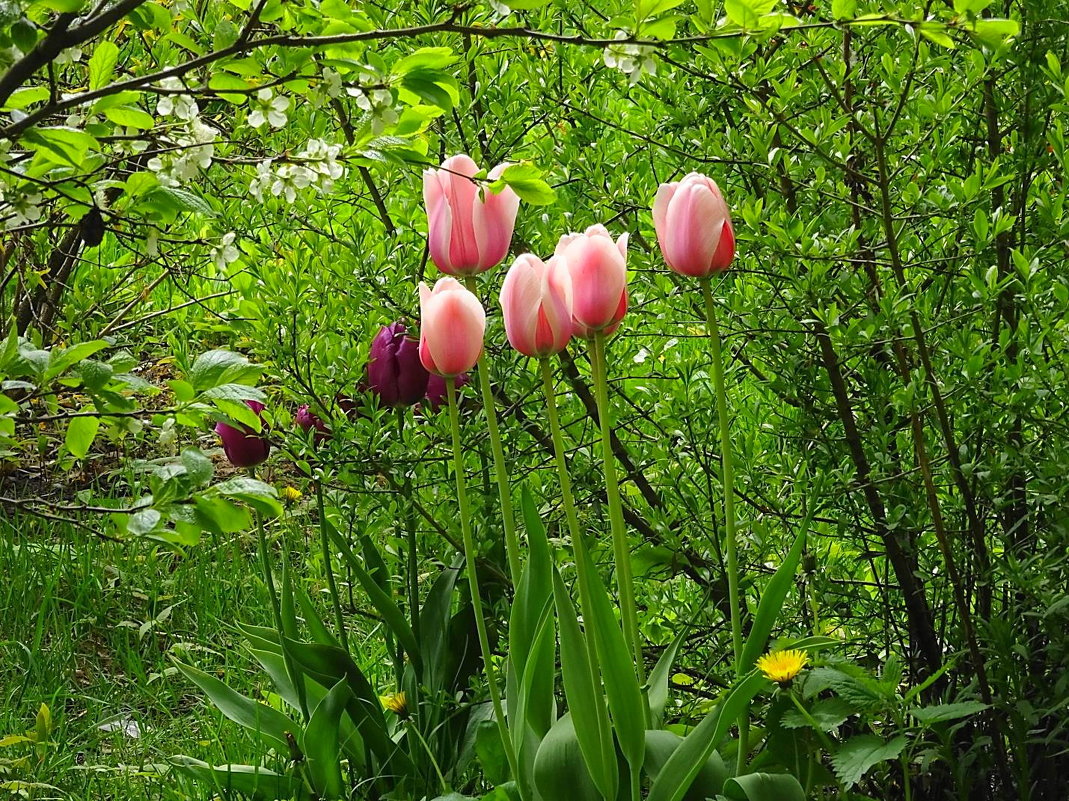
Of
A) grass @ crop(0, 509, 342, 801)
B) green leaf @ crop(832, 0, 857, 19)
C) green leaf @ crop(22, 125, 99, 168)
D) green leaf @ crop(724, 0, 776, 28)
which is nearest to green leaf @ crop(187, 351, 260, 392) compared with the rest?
green leaf @ crop(22, 125, 99, 168)

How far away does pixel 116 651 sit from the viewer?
273cm

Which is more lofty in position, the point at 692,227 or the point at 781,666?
the point at 692,227

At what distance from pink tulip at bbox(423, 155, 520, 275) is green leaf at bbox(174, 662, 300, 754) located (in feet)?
2.82

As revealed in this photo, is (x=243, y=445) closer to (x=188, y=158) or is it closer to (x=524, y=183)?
(x=188, y=158)

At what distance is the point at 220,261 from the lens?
161 cm

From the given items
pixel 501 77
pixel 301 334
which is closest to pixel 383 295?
pixel 301 334

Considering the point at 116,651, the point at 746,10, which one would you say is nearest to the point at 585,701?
the point at 746,10

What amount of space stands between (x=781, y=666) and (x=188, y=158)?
92 centimetres

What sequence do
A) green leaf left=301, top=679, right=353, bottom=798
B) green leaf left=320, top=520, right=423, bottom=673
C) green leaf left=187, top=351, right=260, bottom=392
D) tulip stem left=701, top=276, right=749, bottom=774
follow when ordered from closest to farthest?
green leaf left=187, top=351, right=260, bottom=392
tulip stem left=701, top=276, right=749, bottom=774
green leaf left=301, top=679, right=353, bottom=798
green leaf left=320, top=520, right=423, bottom=673

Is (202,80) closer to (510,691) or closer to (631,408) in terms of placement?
(631,408)

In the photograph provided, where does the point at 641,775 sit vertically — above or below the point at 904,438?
below

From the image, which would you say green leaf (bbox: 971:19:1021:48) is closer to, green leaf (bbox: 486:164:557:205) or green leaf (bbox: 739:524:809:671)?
green leaf (bbox: 486:164:557:205)

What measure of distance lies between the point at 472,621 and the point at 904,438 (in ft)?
2.45

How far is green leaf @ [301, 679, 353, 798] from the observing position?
1.67 m
